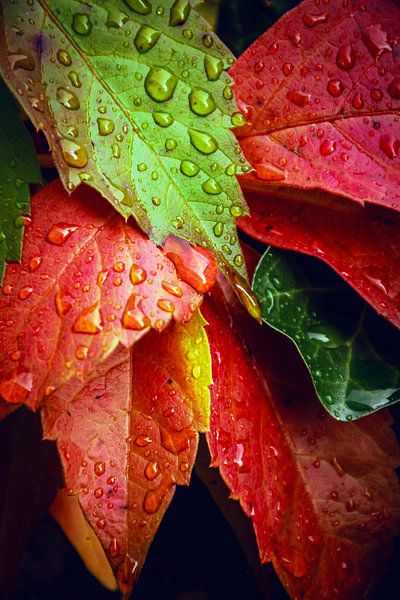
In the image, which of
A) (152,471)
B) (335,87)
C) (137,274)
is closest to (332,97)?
(335,87)

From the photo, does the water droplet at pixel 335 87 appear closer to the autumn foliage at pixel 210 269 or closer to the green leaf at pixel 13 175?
the autumn foliage at pixel 210 269

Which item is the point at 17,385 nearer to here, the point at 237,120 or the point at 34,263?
the point at 34,263

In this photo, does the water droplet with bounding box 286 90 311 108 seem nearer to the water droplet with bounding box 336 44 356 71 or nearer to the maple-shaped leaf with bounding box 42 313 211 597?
the water droplet with bounding box 336 44 356 71

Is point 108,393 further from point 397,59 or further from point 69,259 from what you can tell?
Result: point 397,59

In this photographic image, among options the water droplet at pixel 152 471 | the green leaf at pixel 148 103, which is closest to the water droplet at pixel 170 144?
the green leaf at pixel 148 103

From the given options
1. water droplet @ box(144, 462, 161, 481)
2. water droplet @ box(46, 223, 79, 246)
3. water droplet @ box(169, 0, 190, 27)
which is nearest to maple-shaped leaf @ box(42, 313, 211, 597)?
water droplet @ box(144, 462, 161, 481)

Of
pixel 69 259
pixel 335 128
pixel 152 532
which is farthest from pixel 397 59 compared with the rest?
pixel 152 532
